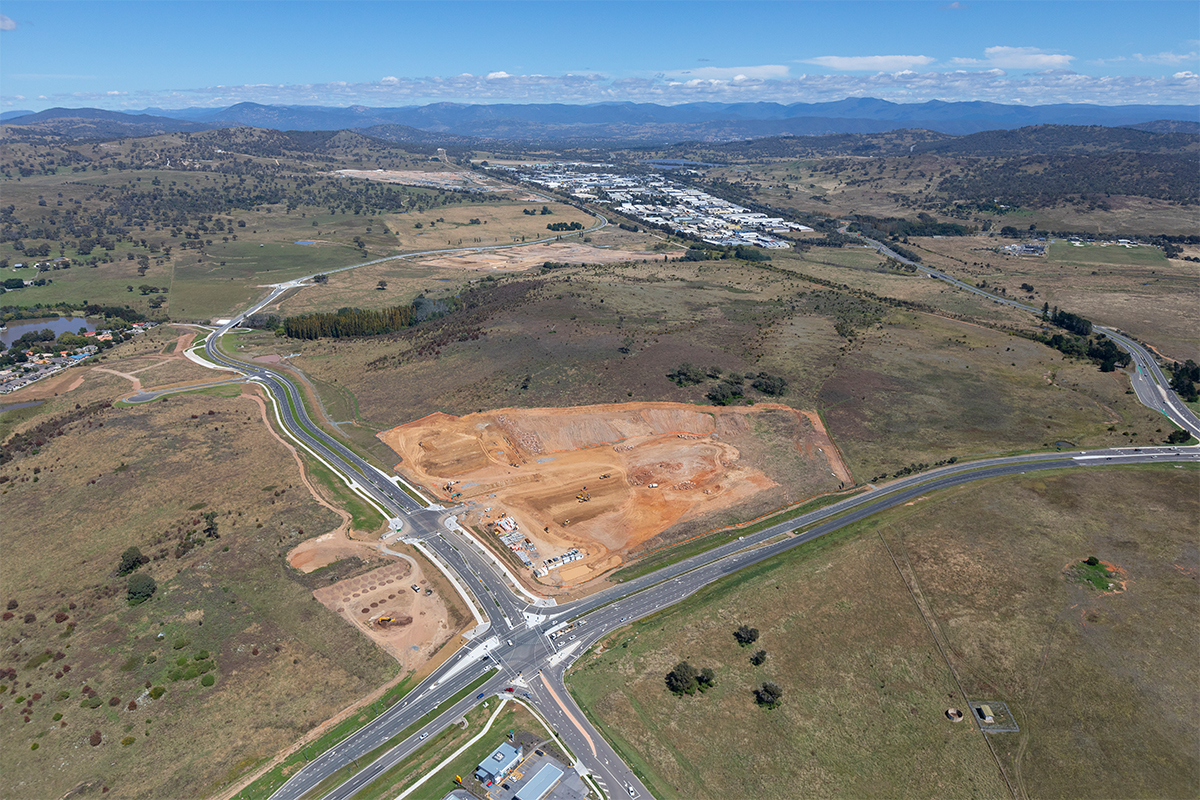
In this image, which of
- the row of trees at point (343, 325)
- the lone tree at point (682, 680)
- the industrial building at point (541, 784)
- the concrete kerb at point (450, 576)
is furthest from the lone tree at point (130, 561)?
the row of trees at point (343, 325)

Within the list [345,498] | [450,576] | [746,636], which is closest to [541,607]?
[450,576]

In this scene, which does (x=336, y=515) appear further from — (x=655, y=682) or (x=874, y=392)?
(x=874, y=392)

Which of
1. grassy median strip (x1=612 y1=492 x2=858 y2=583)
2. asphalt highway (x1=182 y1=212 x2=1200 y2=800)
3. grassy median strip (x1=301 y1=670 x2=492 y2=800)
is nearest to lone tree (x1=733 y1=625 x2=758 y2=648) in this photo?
asphalt highway (x1=182 y1=212 x2=1200 y2=800)

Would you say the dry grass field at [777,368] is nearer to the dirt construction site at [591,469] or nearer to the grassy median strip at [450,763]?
→ the dirt construction site at [591,469]

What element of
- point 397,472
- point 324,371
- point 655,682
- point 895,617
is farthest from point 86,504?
point 895,617

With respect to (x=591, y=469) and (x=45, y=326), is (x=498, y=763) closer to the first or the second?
(x=591, y=469)

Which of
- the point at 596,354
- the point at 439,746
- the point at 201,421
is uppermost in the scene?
the point at 596,354
